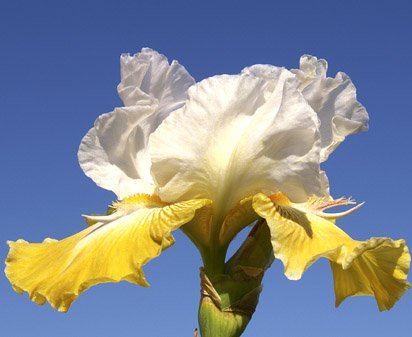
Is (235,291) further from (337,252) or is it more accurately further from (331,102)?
(331,102)

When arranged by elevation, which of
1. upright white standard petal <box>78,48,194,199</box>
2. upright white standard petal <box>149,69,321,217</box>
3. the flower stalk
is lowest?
the flower stalk

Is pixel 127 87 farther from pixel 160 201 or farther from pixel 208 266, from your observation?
pixel 208 266

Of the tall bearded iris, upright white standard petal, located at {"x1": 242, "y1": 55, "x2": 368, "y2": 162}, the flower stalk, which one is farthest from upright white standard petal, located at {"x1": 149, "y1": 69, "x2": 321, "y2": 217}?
upright white standard petal, located at {"x1": 242, "y1": 55, "x2": 368, "y2": 162}

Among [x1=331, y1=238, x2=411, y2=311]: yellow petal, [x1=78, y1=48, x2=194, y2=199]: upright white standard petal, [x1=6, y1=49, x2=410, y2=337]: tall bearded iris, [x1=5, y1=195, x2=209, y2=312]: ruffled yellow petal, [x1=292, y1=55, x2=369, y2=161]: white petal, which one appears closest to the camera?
[x1=5, y1=195, x2=209, y2=312]: ruffled yellow petal

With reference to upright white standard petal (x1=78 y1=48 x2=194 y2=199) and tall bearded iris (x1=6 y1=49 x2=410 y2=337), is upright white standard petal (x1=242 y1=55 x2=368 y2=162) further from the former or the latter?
upright white standard petal (x1=78 y1=48 x2=194 y2=199)

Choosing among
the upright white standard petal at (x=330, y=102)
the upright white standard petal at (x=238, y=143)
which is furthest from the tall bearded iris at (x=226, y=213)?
the upright white standard petal at (x=330, y=102)
